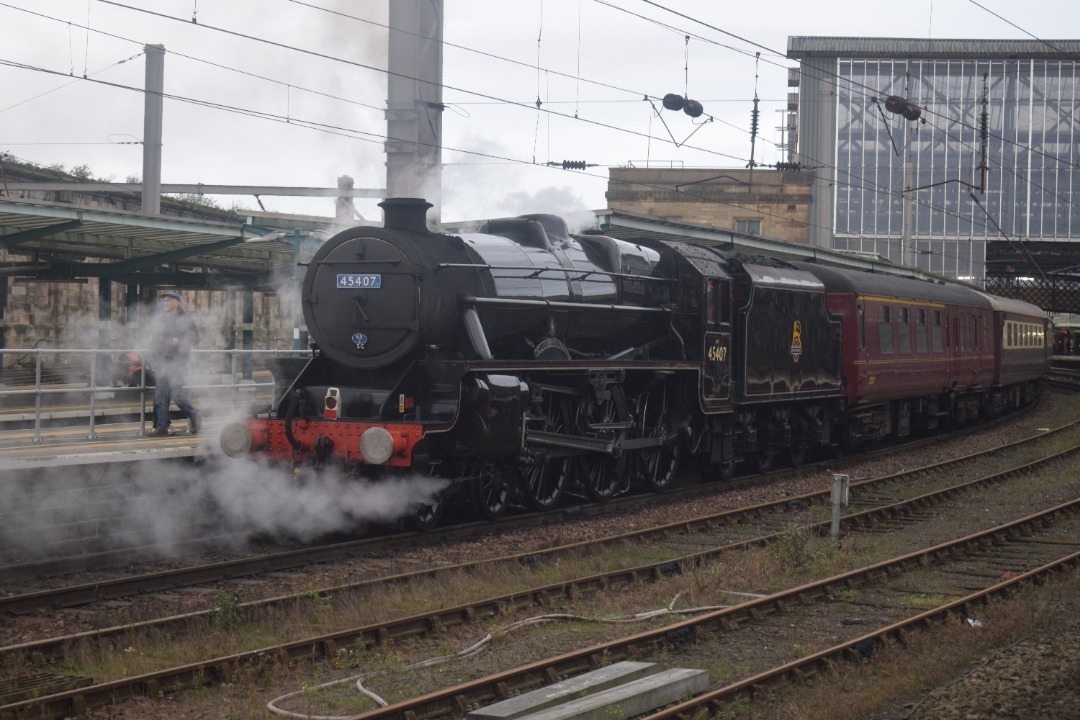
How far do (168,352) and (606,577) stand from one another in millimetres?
6326

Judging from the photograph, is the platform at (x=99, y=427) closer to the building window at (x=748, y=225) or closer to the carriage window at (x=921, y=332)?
the carriage window at (x=921, y=332)

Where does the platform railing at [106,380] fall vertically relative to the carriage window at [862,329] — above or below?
below

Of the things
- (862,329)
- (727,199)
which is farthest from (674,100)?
(727,199)

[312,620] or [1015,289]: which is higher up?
[1015,289]

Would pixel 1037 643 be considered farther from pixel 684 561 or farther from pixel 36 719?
pixel 36 719

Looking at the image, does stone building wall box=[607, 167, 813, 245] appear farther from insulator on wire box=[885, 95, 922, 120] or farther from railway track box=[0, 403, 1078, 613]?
railway track box=[0, 403, 1078, 613]

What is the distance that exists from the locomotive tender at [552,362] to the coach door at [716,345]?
36mm

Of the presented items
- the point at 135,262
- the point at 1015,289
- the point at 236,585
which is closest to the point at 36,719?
the point at 236,585

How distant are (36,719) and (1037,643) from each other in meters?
6.04

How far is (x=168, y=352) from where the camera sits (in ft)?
42.2

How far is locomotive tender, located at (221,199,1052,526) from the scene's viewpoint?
10.9 meters

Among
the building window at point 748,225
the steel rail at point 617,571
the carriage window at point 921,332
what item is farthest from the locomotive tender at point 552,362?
the building window at point 748,225

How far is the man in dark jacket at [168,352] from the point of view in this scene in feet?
42.2

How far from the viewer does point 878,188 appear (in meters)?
53.6
